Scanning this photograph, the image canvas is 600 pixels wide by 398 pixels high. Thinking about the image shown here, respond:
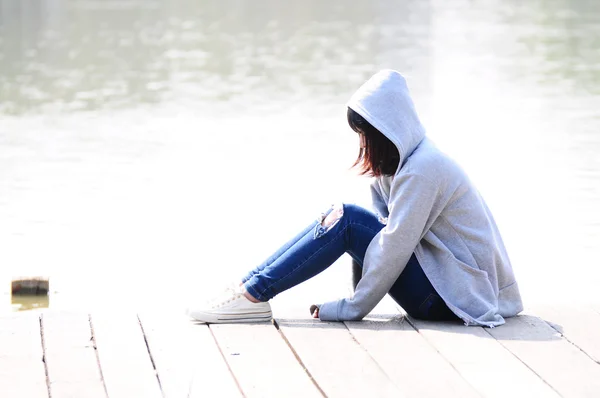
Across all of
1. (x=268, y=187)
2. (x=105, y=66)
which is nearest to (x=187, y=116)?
(x=268, y=187)

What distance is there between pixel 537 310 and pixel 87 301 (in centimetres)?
224

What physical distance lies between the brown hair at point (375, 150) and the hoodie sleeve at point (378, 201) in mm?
101

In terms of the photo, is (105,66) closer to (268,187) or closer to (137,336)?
(268,187)

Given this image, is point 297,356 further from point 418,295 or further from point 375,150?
point 375,150

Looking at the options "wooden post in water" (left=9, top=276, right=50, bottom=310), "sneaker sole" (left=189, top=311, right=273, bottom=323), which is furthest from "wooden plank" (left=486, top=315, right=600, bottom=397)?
"wooden post in water" (left=9, top=276, right=50, bottom=310)

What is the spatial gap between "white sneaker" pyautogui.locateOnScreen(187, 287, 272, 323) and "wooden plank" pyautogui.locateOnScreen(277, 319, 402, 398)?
9 cm

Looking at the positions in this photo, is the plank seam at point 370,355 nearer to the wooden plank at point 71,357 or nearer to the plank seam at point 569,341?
the plank seam at point 569,341

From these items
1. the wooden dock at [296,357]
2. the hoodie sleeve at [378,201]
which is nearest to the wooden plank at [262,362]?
the wooden dock at [296,357]

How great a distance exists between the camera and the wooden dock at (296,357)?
10.1 feet

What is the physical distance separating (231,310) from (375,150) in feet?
2.39

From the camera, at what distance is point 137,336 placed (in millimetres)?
3557

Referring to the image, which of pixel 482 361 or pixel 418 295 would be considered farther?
pixel 418 295

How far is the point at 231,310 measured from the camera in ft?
12.1

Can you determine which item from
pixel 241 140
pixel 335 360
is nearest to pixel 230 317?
pixel 335 360
